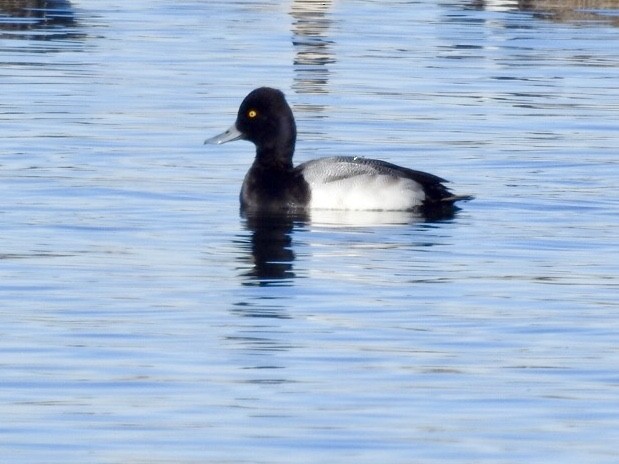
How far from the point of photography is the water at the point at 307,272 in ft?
28.7

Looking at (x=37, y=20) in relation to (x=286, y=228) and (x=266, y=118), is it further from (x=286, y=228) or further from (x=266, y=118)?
(x=286, y=228)

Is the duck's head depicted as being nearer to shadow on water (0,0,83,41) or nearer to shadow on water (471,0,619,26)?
shadow on water (0,0,83,41)

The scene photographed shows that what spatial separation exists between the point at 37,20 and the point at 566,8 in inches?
345

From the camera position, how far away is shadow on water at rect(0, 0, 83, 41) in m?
27.3

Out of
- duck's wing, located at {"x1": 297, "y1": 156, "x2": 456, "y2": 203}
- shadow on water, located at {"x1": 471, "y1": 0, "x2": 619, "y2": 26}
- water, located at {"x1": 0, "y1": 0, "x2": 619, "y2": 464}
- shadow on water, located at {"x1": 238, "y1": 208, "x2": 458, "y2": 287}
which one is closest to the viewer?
water, located at {"x1": 0, "y1": 0, "x2": 619, "y2": 464}

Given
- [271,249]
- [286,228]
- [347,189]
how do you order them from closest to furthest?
[271,249], [286,228], [347,189]

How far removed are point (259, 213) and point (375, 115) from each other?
5166 mm

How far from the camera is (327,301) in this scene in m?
11.5

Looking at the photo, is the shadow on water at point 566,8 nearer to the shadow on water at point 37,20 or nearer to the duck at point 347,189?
the shadow on water at point 37,20

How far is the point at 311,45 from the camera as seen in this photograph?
2627 centimetres

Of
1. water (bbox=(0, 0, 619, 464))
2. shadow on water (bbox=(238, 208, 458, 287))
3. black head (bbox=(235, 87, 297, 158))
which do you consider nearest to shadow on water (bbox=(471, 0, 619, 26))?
water (bbox=(0, 0, 619, 464))

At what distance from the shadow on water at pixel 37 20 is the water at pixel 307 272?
2127 millimetres

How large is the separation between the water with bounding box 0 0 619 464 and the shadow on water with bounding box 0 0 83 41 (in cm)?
213

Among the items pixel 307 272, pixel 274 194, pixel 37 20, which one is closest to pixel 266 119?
pixel 274 194
